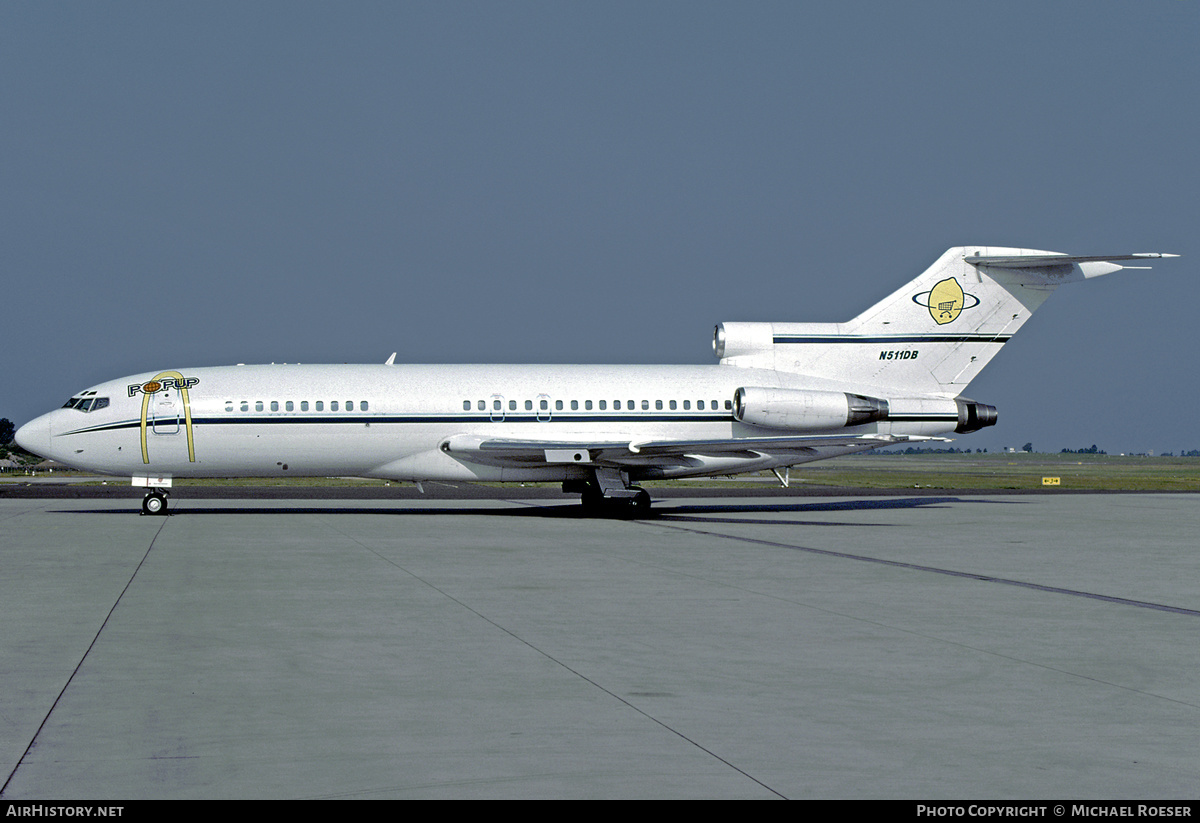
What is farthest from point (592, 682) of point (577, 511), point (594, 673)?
point (577, 511)

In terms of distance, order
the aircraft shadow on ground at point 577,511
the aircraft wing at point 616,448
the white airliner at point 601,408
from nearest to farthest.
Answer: the aircraft wing at point 616,448 → the white airliner at point 601,408 → the aircraft shadow on ground at point 577,511

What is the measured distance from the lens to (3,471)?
77625 mm

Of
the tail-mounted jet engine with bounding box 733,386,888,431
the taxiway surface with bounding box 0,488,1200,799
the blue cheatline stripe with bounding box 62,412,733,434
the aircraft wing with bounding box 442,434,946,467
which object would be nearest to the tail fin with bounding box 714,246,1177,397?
the tail-mounted jet engine with bounding box 733,386,888,431

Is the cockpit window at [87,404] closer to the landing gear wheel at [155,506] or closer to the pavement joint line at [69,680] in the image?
the landing gear wheel at [155,506]

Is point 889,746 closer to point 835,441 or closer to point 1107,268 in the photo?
point 835,441

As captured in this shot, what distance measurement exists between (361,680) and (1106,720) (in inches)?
193

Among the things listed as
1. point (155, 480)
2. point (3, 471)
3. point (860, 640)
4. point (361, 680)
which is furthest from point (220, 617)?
point (3, 471)

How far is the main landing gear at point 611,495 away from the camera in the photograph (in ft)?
89.7

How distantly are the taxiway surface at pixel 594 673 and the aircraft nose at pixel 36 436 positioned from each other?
965 centimetres

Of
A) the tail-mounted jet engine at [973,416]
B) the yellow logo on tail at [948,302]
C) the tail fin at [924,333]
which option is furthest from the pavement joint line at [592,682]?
the yellow logo on tail at [948,302]

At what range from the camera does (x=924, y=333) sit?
2956cm

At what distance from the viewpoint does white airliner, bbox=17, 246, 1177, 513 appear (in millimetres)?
26547

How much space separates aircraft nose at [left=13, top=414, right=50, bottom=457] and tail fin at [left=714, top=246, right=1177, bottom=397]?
17109 millimetres

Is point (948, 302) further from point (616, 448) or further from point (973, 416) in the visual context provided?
point (616, 448)
